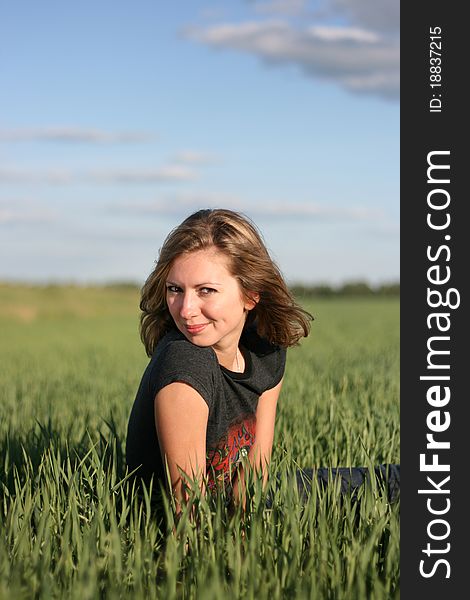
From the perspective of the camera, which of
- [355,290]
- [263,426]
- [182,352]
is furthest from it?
[355,290]

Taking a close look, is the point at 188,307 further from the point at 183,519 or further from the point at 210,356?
the point at 183,519

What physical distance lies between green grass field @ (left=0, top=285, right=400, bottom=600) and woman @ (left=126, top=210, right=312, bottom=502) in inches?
6.0

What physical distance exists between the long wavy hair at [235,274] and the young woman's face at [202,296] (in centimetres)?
4

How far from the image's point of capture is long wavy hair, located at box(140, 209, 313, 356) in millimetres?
2551

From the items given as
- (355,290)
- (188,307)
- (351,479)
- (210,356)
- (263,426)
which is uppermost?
(355,290)

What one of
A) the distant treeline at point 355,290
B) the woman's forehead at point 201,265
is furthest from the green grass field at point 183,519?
the distant treeline at point 355,290

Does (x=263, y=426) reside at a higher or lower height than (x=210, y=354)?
lower

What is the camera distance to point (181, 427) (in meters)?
2.25

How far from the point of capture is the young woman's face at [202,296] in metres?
2.47

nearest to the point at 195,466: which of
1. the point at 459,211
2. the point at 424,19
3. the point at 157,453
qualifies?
the point at 157,453

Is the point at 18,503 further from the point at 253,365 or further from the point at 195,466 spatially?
the point at 253,365

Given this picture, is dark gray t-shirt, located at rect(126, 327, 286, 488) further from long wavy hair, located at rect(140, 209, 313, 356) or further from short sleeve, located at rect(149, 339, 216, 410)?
long wavy hair, located at rect(140, 209, 313, 356)

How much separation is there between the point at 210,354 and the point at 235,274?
0.29 meters

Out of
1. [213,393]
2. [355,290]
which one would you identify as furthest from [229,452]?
[355,290]
